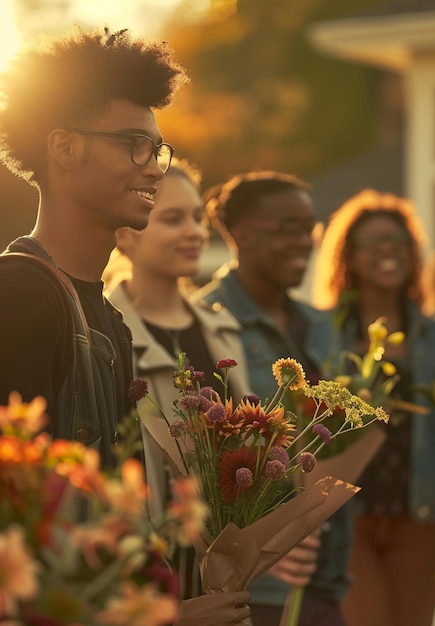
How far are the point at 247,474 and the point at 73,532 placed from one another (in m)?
1.32

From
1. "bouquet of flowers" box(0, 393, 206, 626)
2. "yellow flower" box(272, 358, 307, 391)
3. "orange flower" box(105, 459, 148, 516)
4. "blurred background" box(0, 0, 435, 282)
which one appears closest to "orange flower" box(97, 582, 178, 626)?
"bouquet of flowers" box(0, 393, 206, 626)

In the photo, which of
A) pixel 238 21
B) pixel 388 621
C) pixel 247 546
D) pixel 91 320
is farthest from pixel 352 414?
pixel 238 21

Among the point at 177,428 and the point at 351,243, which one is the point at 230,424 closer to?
the point at 177,428

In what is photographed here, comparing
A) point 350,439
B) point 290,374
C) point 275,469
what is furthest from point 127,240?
point 275,469

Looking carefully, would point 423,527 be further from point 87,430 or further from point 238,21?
point 238,21

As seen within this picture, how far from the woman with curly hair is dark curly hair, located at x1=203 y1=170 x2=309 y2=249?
1.83ft

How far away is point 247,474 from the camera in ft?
11.5

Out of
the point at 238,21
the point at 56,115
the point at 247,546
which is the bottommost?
the point at 247,546

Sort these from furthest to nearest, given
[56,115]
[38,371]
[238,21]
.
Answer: [238,21], [56,115], [38,371]

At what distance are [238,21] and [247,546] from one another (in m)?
35.5

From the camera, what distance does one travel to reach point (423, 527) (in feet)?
23.3

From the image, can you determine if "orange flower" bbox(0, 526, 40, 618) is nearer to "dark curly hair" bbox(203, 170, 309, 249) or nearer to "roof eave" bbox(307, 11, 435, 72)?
"dark curly hair" bbox(203, 170, 309, 249)

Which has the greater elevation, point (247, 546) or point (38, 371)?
point (38, 371)

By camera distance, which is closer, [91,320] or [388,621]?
[91,320]
